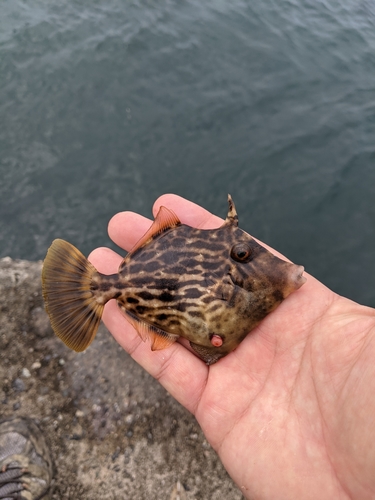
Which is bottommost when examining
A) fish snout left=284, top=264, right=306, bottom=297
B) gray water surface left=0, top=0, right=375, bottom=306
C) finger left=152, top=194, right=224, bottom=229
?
gray water surface left=0, top=0, right=375, bottom=306

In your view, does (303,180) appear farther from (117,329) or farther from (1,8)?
(1,8)

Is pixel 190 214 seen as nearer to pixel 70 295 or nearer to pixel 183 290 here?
pixel 183 290

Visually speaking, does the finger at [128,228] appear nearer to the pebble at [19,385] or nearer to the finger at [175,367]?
the finger at [175,367]

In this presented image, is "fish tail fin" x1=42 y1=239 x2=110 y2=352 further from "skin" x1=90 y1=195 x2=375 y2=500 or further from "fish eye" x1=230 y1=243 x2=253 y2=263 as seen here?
"fish eye" x1=230 y1=243 x2=253 y2=263

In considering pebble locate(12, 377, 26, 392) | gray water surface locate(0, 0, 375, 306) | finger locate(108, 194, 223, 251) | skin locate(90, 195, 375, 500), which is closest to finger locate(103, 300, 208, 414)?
skin locate(90, 195, 375, 500)

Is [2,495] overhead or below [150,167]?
below

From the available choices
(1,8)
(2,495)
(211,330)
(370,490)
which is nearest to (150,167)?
(211,330)
